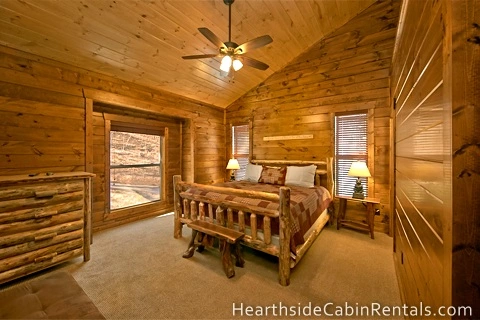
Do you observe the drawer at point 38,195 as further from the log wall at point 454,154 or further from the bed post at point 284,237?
the log wall at point 454,154

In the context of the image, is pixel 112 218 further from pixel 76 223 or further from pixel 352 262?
pixel 352 262

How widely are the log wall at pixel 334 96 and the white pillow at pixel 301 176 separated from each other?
0.45 metres

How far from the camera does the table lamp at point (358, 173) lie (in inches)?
118

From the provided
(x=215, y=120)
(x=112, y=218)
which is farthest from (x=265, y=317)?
(x=215, y=120)

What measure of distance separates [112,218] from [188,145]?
2.03 m

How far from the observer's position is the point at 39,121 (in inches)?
102

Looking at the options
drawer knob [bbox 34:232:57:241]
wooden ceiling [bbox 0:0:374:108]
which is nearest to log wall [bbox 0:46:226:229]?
wooden ceiling [bbox 0:0:374:108]

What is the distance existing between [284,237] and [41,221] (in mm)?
2515

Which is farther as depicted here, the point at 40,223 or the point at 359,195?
the point at 359,195

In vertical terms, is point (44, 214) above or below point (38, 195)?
below

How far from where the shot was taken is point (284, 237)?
193cm

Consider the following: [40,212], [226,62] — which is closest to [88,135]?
[40,212]

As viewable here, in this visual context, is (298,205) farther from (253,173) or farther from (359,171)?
(253,173)

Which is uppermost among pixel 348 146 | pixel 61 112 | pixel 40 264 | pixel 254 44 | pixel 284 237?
pixel 254 44
